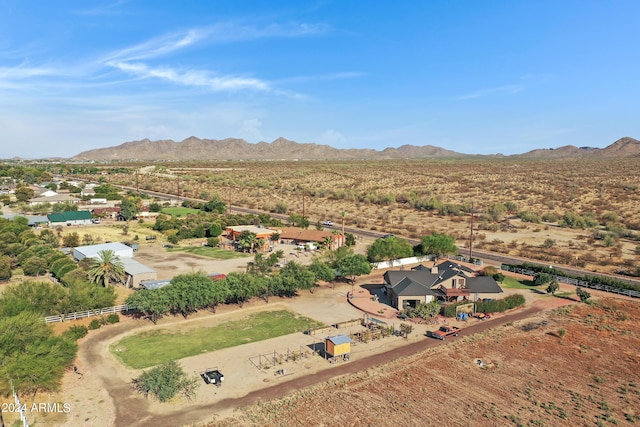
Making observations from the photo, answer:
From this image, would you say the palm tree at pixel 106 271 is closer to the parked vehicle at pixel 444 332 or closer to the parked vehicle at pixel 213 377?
the parked vehicle at pixel 213 377

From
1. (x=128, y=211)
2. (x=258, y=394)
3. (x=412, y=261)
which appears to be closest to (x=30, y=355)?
(x=258, y=394)

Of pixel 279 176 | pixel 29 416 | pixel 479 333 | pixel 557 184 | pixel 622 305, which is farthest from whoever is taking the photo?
pixel 279 176

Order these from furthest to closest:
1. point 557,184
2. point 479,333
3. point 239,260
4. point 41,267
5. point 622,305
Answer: point 557,184, point 239,260, point 41,267, point 622,305, point 479,333

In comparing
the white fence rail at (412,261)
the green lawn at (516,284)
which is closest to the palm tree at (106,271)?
the white fence rail at (412,261)

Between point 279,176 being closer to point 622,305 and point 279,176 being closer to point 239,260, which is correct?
point 239,260

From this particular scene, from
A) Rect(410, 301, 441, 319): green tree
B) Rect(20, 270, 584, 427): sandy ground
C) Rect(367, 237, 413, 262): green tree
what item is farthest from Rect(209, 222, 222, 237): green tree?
Rect(410, 301, 441, 319): green tree

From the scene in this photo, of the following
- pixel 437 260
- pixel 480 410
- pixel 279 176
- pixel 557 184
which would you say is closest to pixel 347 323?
pixel 480 410

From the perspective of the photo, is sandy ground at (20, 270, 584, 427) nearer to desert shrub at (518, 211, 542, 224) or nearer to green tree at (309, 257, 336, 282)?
green tree at (309, 257, 336, 282)
